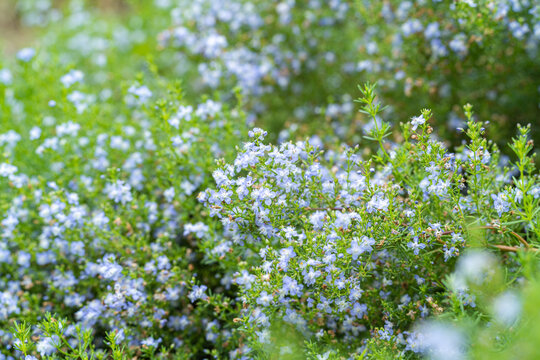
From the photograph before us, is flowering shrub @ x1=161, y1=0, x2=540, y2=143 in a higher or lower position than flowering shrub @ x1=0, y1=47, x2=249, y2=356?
higher

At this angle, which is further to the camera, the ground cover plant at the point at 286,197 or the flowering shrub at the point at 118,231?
the flowering shrub at the point at 118,231

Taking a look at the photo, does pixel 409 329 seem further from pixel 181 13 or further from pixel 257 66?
pixel 181 13

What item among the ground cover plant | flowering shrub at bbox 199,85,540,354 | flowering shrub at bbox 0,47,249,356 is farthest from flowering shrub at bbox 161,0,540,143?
flowering shrub at bbox 199,85,540,354

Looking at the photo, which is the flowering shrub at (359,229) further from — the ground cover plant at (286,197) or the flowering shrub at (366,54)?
the flowering shrub at (366,54)

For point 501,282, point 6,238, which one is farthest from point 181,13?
point 501,282

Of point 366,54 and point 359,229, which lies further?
point 366,54

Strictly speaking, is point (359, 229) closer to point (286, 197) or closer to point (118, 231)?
point (286, 197)

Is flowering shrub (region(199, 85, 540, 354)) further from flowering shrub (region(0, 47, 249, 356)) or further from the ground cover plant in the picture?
flowering shrub (region(0, 47, 249, 356))

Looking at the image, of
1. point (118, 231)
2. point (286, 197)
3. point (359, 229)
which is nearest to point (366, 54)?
point (286, 197)

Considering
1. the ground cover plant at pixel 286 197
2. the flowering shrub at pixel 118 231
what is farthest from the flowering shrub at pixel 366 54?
the flowering shrub at pixel 118 231
